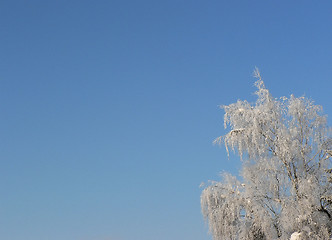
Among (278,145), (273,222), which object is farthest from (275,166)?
(273,222)

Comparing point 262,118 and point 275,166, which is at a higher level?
point 262,118

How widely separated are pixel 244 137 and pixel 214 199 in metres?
3.53

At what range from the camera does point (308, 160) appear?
26.0 m

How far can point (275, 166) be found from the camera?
85.3ft

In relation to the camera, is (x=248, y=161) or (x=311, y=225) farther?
(x=248, y=161)

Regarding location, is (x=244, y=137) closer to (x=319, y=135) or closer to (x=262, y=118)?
(x=262, y=118)

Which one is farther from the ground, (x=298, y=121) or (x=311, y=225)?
(x=298, y=121)

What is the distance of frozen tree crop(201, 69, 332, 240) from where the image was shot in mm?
24562

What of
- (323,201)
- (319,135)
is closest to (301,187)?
(323,201)

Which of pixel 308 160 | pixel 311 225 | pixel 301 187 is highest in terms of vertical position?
pixel 308 160

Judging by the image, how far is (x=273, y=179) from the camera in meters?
25.9

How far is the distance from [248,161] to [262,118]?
7.38ft

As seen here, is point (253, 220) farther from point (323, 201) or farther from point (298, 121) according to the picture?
point (298, 121)

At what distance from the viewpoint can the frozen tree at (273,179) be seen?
967 inches
